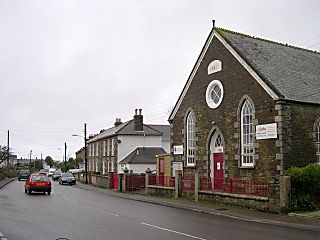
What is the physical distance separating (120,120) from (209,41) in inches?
1396

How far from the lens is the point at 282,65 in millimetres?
24000

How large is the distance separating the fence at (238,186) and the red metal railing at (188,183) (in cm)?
100

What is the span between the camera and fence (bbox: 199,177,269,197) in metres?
19.2

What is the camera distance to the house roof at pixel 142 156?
46156 millimetres

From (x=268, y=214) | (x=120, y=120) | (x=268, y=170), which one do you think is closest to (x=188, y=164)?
(x=268, y=170)

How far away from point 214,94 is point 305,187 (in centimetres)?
962

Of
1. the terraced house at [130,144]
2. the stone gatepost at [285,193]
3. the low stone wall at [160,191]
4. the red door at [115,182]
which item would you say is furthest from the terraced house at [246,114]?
the terraced house at [130,144]

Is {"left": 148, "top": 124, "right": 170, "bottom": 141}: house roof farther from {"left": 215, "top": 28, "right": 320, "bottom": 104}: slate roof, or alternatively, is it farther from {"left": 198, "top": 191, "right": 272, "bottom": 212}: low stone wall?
{"left": 198, "top": 191, "right": 272, "bottom": 212}: low stone wall

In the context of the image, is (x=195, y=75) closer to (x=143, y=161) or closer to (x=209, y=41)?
(x=209, y=41)

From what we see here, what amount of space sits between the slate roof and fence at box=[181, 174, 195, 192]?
7793mm

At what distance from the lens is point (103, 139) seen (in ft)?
180

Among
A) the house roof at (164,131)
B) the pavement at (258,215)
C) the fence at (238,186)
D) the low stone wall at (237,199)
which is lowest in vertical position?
the pavement at (258,215)

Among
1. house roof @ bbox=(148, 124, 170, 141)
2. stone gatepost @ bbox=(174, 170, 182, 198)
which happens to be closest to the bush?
stone gatepost @ bbox=(174, 170, 182, 198)

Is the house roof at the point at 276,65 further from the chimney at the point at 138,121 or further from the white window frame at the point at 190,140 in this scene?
the chimney at the point at 138,121
